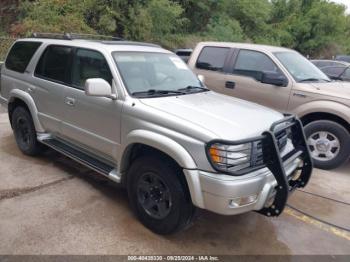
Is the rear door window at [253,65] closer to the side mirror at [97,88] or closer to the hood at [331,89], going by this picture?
the hood at [331,89]

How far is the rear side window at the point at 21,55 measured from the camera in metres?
5.27

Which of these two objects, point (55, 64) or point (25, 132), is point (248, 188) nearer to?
point (55, 64)

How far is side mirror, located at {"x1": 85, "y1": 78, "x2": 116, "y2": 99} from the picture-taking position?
3566mm

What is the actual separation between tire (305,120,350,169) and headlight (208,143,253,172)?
10.0 feet

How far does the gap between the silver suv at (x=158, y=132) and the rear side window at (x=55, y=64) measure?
0.01 m

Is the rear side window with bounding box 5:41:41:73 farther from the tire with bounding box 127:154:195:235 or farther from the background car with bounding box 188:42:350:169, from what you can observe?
the background car with bounding box 188:42:350:169

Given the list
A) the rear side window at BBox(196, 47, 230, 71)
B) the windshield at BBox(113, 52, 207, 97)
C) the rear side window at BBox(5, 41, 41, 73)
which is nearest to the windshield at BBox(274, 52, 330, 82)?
the rear side window at BBox(196, 47, 230, 71)

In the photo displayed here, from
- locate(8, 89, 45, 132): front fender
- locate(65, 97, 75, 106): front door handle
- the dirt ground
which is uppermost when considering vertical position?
locate(65, 97, 75, 106): front door handle

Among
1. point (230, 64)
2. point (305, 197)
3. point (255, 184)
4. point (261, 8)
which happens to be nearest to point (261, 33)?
point (261, 8)

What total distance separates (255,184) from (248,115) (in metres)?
0.84

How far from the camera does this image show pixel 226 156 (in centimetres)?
304

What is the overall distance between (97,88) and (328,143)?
150 inches

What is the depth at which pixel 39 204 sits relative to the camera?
403 cm

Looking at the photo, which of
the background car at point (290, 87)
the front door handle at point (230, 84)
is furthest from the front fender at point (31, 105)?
the front door handle at point (230, 84)
